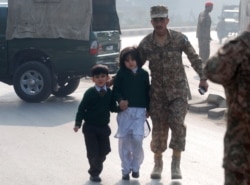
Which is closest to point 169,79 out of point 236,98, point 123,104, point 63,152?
point 123,104

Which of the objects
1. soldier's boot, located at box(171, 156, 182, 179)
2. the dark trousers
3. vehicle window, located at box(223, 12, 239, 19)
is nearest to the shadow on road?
the dark trousers

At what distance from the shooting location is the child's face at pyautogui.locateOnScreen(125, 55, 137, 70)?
7121 millimetres

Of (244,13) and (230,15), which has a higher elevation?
(244,13)

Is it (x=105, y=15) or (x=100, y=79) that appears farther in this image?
(x=105, y=15)

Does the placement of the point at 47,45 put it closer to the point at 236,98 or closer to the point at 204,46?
the point at 204,46

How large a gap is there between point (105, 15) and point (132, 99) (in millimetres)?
7882

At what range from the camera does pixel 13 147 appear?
9289 millimetres

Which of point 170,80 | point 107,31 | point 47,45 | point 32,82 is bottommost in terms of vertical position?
point 32,82

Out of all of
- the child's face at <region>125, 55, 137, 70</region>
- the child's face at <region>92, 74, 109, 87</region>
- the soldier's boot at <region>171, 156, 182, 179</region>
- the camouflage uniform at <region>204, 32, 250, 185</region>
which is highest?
the camouflage uniform at <region>204, 32, 250, 185</region>

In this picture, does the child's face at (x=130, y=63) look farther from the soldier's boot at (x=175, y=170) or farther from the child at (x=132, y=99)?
the soldier's boot at (x=175, y=170)

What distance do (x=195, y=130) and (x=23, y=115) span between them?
9.85 ft

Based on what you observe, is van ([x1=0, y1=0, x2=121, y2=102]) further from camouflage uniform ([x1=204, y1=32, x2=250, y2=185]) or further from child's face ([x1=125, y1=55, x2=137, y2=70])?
camouflage uniform ([x1=204, y1=32, x2=250, y2=185])

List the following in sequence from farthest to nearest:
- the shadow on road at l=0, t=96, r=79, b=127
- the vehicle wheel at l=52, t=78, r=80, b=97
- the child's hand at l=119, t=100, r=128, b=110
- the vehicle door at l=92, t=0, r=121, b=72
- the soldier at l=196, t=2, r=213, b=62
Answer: the soldier at l=196, t=2, r=213, b=62 → the vehicle wheel at l=52, t=78, r=80, b=97 → the vehicle door at l=92, t=0, r=121, b=72 → the shadow on road at l=0, t=96, r=79, b=127 → the child's hand at l=119, t=100, r=128, b=110

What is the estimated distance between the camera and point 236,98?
3.82m
